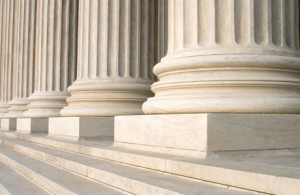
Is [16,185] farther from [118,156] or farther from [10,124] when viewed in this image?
[10,124]

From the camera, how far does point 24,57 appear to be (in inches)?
2682

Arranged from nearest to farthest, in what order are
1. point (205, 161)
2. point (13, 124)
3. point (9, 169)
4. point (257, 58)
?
point (205, 161) → point (257, 58) → point (9, 169) → point (13, 124)

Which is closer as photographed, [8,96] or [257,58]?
[257,58]

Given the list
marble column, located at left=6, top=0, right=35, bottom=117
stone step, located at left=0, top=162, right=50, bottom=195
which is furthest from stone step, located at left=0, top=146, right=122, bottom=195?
marble column, located at left=6, top=0, right=35, bottom=117

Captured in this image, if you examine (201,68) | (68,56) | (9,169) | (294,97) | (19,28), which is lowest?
(9,169)

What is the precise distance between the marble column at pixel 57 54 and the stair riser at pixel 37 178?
18.1 metres

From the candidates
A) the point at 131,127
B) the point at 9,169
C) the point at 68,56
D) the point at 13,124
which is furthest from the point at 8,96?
the point at 131,127

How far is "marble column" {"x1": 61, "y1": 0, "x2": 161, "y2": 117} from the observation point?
1377 inches

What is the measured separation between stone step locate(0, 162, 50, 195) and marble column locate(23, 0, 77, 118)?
2356cm

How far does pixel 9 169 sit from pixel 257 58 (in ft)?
64.3

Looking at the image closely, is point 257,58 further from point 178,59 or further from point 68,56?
point 68,56

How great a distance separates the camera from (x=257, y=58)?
2030 cm

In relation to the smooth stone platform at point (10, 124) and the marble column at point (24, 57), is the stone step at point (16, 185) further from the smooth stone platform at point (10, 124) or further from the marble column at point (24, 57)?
the smooth stone platform at point (10, 124)

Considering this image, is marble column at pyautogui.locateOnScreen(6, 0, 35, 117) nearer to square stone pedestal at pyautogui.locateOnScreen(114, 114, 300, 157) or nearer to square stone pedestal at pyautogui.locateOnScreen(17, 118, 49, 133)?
square stone pedestal at pyautogui.locateOnScreen(17, 118, 49, 133)
